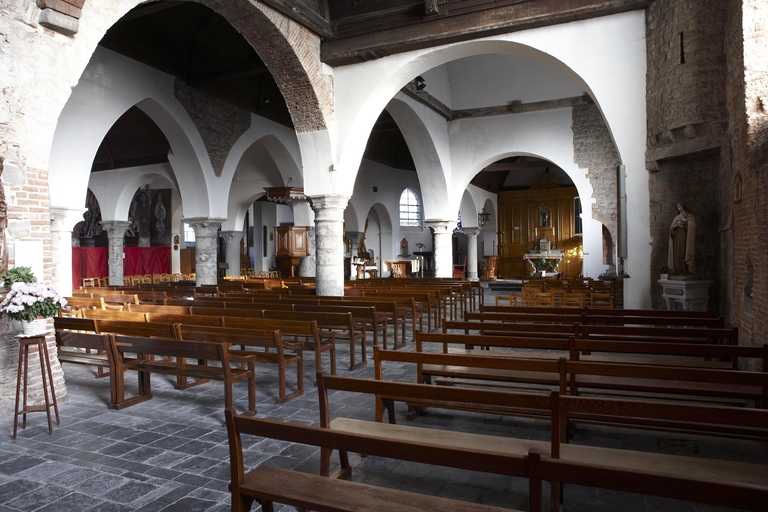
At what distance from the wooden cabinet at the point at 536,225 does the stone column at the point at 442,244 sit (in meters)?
8.93

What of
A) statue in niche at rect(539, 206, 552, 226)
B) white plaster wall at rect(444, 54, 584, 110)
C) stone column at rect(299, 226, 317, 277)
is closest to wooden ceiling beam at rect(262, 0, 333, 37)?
white plaster wall at rect(444, 54, 584, 110)

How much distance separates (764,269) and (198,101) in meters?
12.2

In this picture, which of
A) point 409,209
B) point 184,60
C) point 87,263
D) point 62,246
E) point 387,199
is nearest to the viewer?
point 62,246

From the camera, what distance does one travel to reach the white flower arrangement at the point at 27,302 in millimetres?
4262

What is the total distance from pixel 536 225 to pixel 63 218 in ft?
64.6

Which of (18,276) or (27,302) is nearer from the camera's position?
(27,302)

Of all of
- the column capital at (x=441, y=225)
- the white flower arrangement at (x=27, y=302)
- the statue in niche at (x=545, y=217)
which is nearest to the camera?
the white flower arrangement at (x=27, y=302)

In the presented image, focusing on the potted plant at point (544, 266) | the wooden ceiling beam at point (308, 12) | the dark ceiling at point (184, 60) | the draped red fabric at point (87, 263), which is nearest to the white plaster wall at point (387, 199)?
the dark ceiling at point (184, 60)

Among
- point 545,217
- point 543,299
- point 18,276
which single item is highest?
point 545,217

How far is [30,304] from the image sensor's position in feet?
14.1

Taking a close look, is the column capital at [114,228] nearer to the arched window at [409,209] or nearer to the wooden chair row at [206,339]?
the wooden chair row at [206,339]

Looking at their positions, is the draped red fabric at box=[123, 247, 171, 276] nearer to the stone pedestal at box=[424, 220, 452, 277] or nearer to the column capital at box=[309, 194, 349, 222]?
the stone pedestal at box=[424, 220, 452, 277]

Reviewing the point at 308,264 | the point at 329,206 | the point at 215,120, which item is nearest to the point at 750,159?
the point at 329,206

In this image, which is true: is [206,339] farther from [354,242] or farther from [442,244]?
[354,242]
